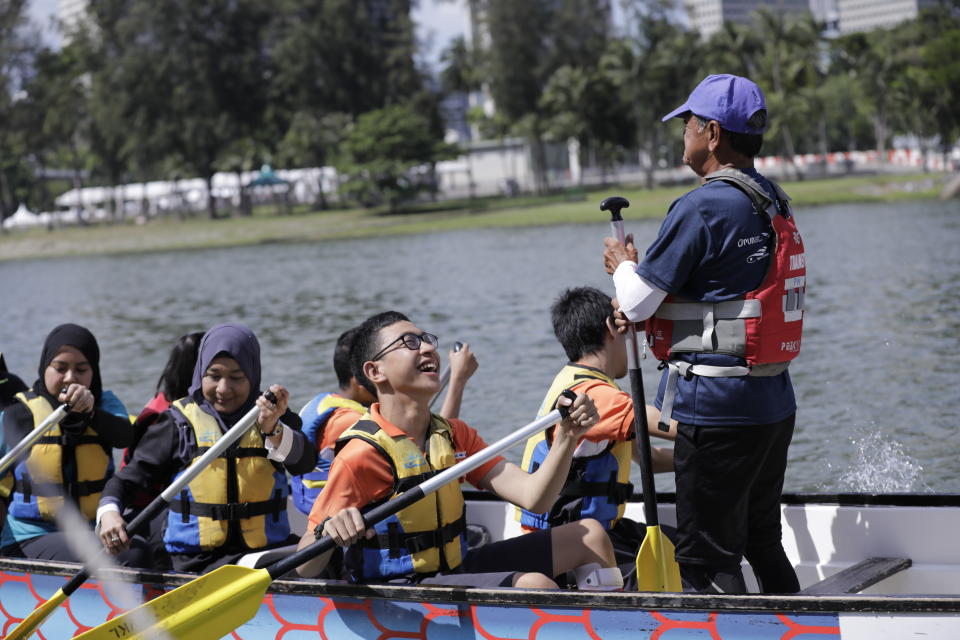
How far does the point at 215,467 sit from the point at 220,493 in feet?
0.32

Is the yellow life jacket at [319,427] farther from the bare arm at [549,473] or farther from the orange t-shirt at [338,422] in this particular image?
the bare arm at [549,473]

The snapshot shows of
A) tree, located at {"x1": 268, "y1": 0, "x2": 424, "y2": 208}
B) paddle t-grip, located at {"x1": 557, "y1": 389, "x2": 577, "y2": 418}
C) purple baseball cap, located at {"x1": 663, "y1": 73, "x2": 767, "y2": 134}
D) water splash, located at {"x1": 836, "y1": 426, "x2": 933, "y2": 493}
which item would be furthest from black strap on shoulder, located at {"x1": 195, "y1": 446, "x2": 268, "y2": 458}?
tree, located at {"x1": 268, "y1": 0, "x2": 424, "y2": 208}

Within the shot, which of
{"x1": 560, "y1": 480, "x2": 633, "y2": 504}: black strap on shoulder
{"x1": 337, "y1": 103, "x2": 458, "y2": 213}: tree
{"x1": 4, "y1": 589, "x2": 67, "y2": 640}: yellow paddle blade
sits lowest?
{"x1": 4, "y1": 589, "x2": 67, "y2": 640}: yellow paddle blade

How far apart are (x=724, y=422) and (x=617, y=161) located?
58.7m

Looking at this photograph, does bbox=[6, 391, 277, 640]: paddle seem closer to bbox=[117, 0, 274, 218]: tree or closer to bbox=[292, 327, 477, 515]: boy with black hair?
bbox=[292, 327, 477, 515]: boy with black hair

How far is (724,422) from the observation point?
11.7 ft

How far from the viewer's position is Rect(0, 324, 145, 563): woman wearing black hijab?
4.91m

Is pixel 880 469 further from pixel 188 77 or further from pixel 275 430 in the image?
pixel 188 77

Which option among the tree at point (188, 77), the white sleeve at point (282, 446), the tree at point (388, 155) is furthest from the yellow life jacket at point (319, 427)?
the tree at point (188, 77)

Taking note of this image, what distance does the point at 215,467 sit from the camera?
4371mm

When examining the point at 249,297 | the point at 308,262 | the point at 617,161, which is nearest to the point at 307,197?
the point at 617,161

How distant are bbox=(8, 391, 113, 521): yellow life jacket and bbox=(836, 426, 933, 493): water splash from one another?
501 centimetres

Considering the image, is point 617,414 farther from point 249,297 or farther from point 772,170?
point 772,170

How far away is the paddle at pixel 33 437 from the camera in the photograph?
4684 millimetres
